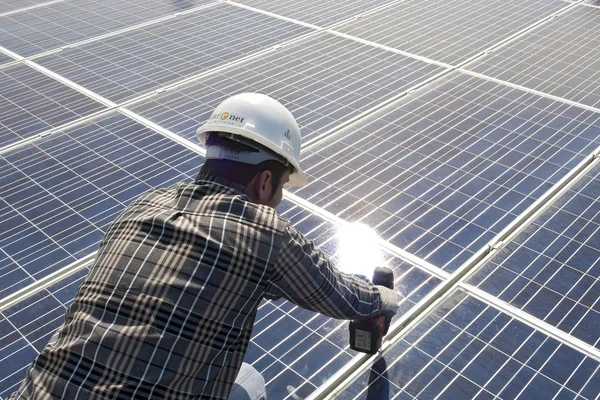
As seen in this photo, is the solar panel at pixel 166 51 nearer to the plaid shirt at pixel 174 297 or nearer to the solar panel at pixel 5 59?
the solar panel at pixel 5 59

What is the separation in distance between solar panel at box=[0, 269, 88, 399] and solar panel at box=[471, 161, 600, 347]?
112 inches

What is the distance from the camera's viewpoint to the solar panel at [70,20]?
29.6 feet

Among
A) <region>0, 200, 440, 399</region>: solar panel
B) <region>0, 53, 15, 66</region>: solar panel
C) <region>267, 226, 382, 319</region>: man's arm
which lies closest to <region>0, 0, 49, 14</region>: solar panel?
<region>0, 53, 15, 66</region>: solar panel

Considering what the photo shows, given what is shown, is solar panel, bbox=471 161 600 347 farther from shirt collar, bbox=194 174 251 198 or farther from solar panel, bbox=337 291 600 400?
shirt collar, bbox=194 174 251 198

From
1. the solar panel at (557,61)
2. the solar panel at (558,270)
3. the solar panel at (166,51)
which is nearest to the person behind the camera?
the solar panel at (558,270)

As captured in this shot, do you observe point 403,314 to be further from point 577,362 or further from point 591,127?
point 591,127

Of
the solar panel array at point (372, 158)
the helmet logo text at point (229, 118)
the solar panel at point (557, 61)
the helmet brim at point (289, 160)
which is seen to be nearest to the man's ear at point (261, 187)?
the helmet brim at point (289, 160)

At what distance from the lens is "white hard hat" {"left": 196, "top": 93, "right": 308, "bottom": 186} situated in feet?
9.30

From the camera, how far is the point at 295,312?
14.4 ft

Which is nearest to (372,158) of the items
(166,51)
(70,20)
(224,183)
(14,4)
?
(224,183)

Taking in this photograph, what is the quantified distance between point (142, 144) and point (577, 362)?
432 centimetres

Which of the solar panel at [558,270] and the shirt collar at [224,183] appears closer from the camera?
the shirt collar at [224,183]

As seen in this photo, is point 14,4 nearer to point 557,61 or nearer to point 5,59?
point 5,59

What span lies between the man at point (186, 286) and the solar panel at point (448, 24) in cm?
582
